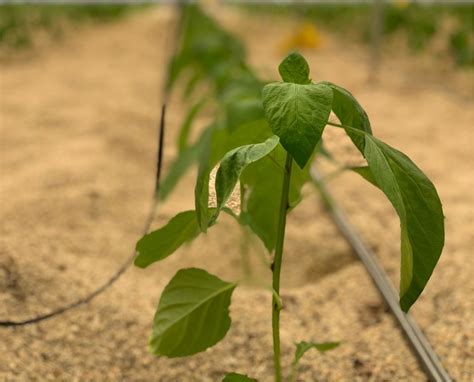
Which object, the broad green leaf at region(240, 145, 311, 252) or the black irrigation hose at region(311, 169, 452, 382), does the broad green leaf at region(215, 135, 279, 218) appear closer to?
the broad green leaf at region(240, 145, 311, 252)

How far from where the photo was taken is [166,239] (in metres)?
0.87

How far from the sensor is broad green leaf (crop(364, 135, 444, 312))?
74 centimetres

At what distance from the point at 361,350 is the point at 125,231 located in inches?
31.7

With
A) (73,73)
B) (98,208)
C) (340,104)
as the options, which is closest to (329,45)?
(73,73)

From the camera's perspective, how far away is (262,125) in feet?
3.48

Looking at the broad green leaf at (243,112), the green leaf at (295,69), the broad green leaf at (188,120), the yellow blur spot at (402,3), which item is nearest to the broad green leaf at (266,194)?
the green leaf at (295,69)

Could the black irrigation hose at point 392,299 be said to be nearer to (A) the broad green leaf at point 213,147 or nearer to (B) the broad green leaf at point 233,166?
(A) the broad green leaf at point 213,147

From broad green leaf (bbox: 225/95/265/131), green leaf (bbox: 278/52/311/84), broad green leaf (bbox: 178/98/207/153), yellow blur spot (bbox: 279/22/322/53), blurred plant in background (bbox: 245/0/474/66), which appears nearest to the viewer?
green leaf (bbox: 278/52/311/84)

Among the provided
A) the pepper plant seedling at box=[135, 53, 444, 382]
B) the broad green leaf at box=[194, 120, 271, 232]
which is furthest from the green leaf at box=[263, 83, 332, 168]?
the broad green leaf at box=[194, 120, 271, 232]

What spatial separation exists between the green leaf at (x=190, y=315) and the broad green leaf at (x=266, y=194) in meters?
0.11

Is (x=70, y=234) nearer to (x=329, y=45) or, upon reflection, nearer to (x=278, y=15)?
(x=329, y=45)

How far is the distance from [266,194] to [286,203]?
20 centimetres

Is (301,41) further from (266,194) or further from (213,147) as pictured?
(266,194)

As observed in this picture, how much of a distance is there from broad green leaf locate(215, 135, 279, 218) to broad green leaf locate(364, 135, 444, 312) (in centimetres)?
11
